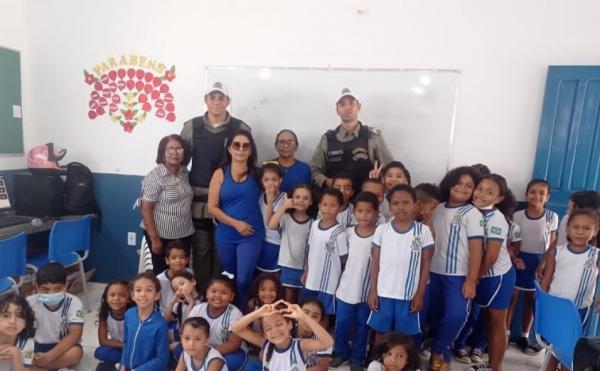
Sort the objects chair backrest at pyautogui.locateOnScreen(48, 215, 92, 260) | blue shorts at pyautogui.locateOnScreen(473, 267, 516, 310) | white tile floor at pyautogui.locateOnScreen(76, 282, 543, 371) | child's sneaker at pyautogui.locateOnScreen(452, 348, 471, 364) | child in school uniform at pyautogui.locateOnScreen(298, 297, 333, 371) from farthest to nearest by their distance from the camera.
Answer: chair backrest at pyautogui.locateOnScreen(48, 215, 92, 260)
child's sneaker at pyautogui.locateOnScreen(452, 348, 471, 364)
white tile floor at pyautogui.locateOnScreen(76, 282, 543, 371)
blue shorts at pyautogui.locateOnScreen(473, 267, 516, 310)
child in school uniform at pyautogui.locateOnScreen(298, 297, 333, 371)

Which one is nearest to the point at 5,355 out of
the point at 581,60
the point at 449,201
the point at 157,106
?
the point at 157,106

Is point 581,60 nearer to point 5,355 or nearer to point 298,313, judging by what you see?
point 298,313

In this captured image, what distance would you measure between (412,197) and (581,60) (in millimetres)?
1593

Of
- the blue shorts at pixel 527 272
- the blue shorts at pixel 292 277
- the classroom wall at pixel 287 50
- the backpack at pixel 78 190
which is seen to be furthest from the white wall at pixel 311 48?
the blue shorts at pixel 292 277

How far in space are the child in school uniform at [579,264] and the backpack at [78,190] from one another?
3.21 metres

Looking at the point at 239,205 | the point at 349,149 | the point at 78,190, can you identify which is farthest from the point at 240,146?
the point at 78,190

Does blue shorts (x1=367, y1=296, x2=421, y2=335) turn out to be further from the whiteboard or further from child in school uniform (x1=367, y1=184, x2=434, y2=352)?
the whiteboard

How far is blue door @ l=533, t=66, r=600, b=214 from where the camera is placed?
249 centimetres

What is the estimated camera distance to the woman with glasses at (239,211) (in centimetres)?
231

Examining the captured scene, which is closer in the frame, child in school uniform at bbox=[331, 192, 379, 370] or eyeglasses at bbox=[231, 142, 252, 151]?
child in school uniform at bbox=[331, 192, 379, 370]

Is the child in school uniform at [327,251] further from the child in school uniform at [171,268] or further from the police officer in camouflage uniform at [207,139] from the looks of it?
the police officer in camouflage uniform at [207,139]

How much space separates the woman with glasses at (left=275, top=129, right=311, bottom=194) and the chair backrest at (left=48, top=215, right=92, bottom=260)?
1.42m

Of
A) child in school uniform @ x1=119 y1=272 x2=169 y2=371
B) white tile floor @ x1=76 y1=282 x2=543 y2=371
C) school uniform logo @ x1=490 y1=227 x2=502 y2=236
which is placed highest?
school uniform logo @ x1=490 y1=227 x2=502 y2=236

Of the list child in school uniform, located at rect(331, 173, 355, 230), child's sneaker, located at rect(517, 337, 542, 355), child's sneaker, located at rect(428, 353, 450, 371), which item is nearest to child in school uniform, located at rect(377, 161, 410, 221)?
child in school uniform, located at rect(331, 173, 355, 230)
